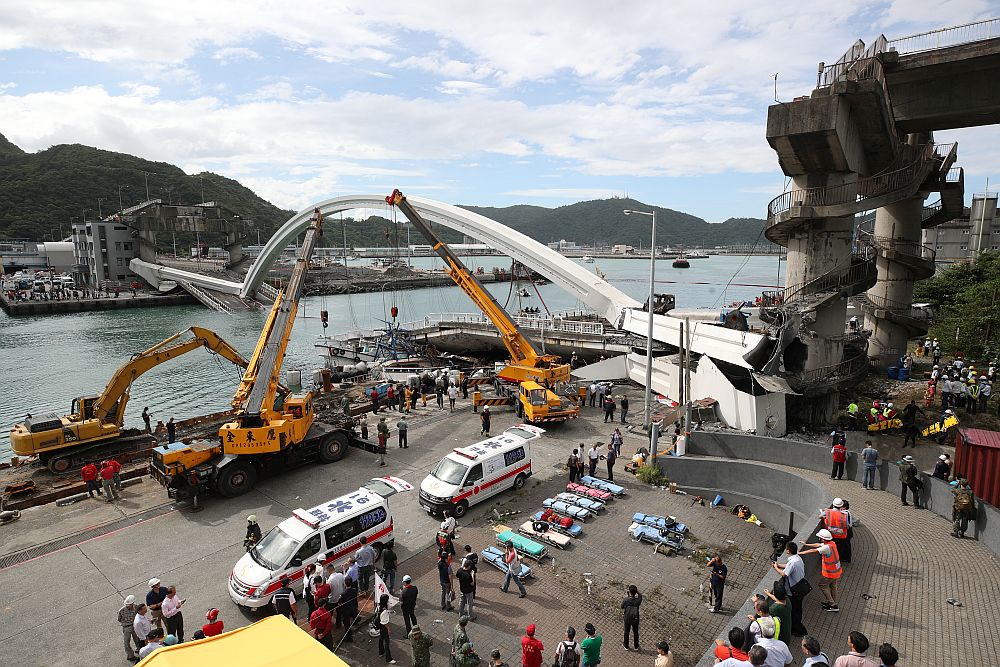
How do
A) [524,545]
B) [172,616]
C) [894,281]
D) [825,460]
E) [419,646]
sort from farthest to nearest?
1. [894,281]
2. [825,460]
3. [524,545]
4. [172,616]
5. [419,646]

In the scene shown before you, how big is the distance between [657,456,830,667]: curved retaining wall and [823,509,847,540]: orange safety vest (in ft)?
4.13

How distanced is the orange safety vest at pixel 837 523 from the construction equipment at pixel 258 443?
50.3 feet

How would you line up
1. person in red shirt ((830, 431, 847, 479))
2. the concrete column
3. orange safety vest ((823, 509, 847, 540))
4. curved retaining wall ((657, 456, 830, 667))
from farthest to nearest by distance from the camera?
the concrete column → person in red shirt ((830, 431, 847, 479)) → curved retaining wall ((657, 456, 830, 667)) → orange safety vest ((823, 509, 847, 540))

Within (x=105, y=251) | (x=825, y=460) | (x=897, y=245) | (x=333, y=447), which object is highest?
(x=105, y=251)

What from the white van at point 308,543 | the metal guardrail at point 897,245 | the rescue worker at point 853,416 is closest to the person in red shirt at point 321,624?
the white van at point 308,543

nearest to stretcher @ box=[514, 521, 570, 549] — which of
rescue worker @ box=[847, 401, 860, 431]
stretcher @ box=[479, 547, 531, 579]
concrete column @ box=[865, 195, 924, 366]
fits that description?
stretcher @ box=[479, 547, 531, 579]

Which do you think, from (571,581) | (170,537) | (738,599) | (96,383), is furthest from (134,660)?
(96,383)

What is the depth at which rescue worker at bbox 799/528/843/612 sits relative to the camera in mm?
9156

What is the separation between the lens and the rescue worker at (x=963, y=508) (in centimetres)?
1113

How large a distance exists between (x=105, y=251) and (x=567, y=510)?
381 feet

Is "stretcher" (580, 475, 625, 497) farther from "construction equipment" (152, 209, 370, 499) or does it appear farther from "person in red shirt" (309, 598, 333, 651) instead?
"person in red shirt" (309, 598, 333, 651)

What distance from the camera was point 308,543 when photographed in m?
11.3

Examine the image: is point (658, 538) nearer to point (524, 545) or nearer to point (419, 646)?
point (524, 545)

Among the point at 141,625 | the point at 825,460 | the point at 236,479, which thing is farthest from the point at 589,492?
the point at 141,625
